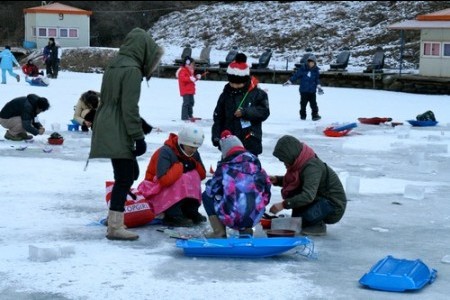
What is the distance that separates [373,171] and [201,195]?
460 centimetres

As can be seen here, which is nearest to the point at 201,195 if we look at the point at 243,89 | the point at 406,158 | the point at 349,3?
the point at 243,89

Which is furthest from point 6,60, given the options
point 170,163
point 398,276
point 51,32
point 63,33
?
point 398,276

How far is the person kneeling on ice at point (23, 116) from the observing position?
13070 mm

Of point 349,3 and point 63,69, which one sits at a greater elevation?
point 349,3

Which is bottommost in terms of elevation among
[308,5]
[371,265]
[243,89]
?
[371,265]

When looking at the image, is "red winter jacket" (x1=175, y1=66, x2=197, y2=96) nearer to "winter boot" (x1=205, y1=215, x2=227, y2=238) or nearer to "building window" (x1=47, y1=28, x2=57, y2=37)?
"winter boot" (x1=205, y1=215, x2=227, y2=238)

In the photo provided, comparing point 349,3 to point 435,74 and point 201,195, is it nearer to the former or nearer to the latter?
point 435,74

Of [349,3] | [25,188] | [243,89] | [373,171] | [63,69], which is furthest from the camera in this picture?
[349,3]

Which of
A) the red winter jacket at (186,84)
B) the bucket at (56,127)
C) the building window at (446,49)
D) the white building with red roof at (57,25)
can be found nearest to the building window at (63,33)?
the white building with red roof at (57,25)

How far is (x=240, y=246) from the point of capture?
6.34 metres

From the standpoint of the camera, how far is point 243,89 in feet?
28.9

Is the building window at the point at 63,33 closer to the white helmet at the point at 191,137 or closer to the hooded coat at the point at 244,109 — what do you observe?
the hooded coat at the point at 244,109

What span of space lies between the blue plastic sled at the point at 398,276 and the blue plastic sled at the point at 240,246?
0.69 m

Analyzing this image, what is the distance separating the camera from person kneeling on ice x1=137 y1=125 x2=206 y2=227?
24.3ft
